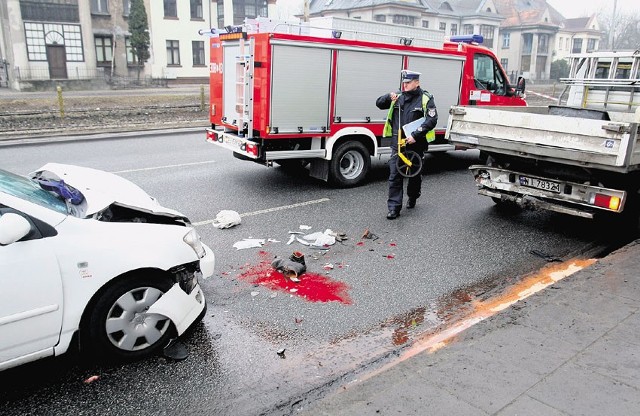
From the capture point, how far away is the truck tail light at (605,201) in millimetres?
6102

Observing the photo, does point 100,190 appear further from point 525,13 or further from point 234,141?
point 525,13

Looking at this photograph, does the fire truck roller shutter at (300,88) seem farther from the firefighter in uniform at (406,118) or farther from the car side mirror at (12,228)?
the car side mirror at (12,228)

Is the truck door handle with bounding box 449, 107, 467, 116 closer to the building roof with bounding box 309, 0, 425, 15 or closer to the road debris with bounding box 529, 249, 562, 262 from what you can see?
the road debris with bounding box 529, 249, 562, 262

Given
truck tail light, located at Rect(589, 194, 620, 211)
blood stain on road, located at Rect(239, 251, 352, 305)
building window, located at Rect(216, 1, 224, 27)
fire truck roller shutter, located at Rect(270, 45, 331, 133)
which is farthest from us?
building window, located at Rect(216, 1, 224, 27)

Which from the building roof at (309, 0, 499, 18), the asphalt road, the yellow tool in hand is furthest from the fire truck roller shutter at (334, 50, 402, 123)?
the building roof at (309, 0, 499, 18)

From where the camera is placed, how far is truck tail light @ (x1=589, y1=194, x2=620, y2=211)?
6.10m

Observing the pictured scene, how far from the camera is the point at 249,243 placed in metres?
6.32

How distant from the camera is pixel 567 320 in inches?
168

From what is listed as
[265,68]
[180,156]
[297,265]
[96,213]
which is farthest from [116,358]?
[180,156]

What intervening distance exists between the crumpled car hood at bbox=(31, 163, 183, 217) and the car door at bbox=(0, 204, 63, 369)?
0.48 m

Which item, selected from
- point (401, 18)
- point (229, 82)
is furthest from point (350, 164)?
point (401, 18)

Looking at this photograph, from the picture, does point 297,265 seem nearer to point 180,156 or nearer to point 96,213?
point 96,213

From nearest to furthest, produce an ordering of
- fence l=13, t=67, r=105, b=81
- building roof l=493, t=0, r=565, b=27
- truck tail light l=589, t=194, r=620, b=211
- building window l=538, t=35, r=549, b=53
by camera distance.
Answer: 1. truck tail light l=589, t=194, r=620, b=211
2. fence l=13, t=67, r=105, b=81
3. building window l=538, t=35, r=549, b=53
4. building roof l=493, t=0, r=565, b=27

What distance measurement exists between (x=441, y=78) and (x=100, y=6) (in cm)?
3653
